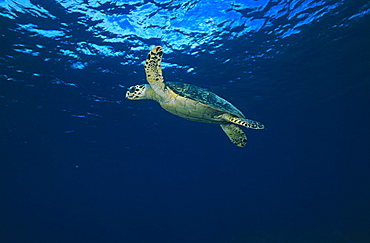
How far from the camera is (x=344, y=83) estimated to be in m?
22.0

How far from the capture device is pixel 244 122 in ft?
19.1

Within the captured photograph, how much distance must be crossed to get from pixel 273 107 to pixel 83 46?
21.6 m

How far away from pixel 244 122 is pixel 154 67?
108 inches

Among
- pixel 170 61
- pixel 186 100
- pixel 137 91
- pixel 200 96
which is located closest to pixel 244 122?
pixel 200 96

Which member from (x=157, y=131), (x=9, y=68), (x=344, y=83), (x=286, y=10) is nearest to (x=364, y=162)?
(x=344, y=83)

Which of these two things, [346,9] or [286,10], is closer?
[286,10]

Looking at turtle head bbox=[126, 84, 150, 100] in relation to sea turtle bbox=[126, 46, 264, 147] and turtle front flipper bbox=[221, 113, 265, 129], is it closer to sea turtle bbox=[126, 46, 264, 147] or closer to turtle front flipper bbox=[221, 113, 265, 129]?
sea turtle bbox=[126, 46, 264, 147]

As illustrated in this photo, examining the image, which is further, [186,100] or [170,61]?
[170,61]

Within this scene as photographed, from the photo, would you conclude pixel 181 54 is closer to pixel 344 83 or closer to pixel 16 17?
pixel 16 17

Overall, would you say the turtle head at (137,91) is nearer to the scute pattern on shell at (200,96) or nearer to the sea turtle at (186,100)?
the sea turtle at (186,100)

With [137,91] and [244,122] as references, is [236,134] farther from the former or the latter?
[137,91]

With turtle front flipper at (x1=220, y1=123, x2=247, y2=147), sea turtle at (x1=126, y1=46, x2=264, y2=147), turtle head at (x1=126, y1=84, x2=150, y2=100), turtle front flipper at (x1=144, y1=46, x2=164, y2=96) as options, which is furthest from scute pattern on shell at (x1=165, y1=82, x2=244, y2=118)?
turtle front flipper at (x1=220, y1=123, x2=247, y2=147)

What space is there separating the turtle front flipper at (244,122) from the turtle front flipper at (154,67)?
209 cm

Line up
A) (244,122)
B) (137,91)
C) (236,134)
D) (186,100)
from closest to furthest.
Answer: (186,100)
(244,122)
(137,91)
(236,134)
